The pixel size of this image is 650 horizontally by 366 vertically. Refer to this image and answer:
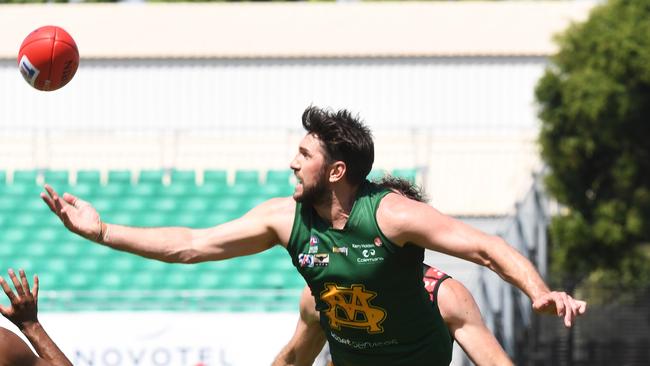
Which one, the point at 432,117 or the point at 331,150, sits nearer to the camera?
the point at 331,150

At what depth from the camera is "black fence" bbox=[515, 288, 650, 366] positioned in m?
16.6

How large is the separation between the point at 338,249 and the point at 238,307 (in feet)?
28.1

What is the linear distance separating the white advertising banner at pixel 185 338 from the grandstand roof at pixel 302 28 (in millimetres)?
10245

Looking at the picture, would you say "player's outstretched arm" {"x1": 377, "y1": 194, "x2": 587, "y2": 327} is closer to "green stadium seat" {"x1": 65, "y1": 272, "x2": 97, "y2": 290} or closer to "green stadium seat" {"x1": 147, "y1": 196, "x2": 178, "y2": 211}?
"green stadium seat" {"x1": 65, "y1": 272, "x2": 97, "y2": 290}

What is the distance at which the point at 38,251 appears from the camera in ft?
57.1

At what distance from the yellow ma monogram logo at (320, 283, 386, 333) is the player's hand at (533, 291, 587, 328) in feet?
3.69

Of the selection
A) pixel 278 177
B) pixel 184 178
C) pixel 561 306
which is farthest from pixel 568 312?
pixel 184 178

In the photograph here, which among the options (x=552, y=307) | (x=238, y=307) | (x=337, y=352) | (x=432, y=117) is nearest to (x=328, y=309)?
(x=337, y=352)

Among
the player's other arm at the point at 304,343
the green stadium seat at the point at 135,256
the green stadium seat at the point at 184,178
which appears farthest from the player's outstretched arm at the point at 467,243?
the green stadium seat at the point at 184,178

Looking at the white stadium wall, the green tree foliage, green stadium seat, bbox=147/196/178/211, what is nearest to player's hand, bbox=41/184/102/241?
green stadium seat, bbox=147/196/178/211

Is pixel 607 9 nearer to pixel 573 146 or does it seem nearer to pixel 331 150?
pixel 573 146

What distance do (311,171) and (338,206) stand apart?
0.24 m

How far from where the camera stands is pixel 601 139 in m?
18.7

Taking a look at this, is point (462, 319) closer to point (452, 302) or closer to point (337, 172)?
point (452, 302)
